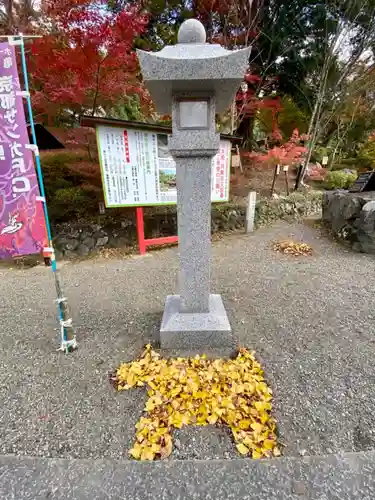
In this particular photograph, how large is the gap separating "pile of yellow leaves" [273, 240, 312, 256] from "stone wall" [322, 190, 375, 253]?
0.83 metres

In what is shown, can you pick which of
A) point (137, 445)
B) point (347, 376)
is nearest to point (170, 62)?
point (137, 445)

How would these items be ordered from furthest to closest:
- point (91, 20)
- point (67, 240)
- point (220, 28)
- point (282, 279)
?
point (220, 28), point (67, 240), point (91, 20), point (282, 279)

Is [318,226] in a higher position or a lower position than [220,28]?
lower

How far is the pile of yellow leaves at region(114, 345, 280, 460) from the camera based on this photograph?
161cm

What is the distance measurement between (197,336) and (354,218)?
455 cm

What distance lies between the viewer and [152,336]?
2633 mm

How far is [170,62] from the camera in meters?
1.77

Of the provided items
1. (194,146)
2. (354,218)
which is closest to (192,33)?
(194,146)

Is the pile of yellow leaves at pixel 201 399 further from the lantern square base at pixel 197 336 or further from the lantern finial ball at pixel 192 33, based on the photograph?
the lantern finial ball at pixel 192 33

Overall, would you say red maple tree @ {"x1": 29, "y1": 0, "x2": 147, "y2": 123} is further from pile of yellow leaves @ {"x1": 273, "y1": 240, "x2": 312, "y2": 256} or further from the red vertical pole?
pile of yellow leaves @ {"x1": 273, "y1": 240, "x2": 312, "y2": 256}

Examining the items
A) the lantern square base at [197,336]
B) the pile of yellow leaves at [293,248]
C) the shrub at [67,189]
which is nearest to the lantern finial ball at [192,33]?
the lantern square base at [197,336]

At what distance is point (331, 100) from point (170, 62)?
8955mm

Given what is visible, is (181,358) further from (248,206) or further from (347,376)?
(248,206)

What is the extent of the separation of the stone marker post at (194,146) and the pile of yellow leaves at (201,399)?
23cm
